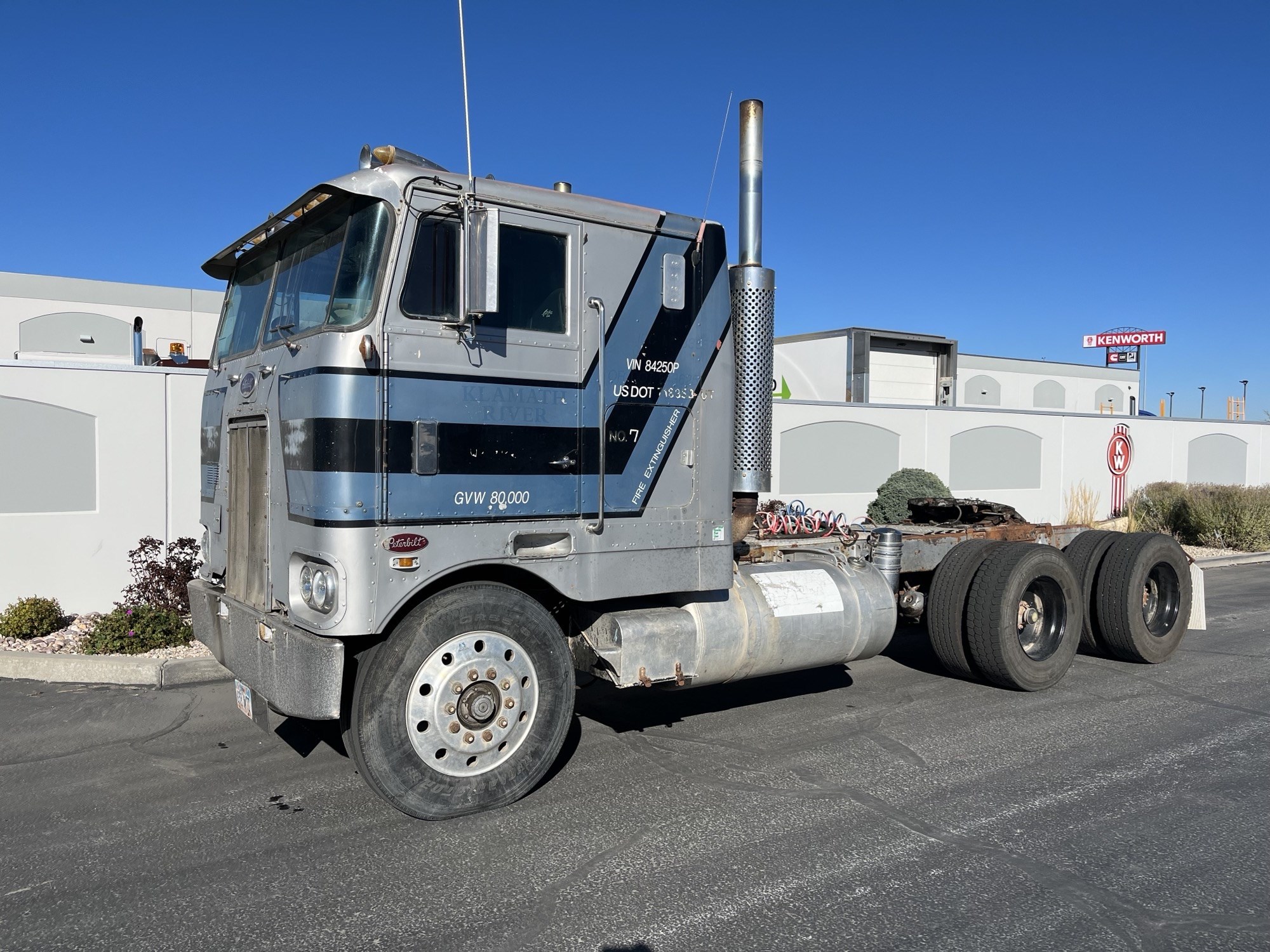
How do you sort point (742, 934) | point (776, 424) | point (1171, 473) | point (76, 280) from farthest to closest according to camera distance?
point (76, 280)
point (1171, 473)
point (776, 424)
point (742, 934)

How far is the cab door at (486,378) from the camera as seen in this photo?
443cm

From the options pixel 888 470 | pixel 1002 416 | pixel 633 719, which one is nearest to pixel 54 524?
pixel 633 719

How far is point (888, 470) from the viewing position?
51.3ft

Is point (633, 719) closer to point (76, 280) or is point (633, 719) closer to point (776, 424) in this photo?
point (776, 424)

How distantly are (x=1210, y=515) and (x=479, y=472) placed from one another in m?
16.8

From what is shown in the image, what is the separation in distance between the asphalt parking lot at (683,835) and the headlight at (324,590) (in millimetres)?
1060

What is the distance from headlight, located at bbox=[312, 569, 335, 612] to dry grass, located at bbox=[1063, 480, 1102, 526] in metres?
17.2

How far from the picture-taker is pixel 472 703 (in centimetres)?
462

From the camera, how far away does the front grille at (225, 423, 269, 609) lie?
191 inches

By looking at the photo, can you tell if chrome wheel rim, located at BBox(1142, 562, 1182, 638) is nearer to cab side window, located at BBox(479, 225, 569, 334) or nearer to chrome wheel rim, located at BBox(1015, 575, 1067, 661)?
chrome wheel rim, located at BBox(1015, 575, 1067, 661)

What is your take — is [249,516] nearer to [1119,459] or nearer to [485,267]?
[485,267]

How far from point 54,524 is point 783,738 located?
7127mm

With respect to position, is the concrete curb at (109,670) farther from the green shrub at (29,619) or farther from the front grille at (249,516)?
the front grille at (249,516)

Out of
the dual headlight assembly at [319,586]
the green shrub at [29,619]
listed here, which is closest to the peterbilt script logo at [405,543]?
the dual headlight assembly at [319,586]
